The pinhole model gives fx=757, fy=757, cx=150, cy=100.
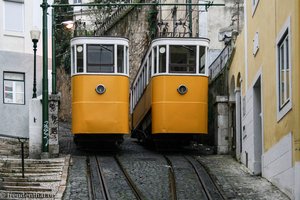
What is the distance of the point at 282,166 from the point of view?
15391 mm

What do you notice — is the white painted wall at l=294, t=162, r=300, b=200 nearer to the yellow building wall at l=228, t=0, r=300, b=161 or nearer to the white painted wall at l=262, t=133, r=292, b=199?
the white painted wall at l=262, t=133, r=292, b=199

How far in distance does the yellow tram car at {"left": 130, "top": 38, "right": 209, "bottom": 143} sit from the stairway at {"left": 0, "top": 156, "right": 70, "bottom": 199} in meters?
3.72

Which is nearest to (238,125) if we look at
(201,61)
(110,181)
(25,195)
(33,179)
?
(201,61)

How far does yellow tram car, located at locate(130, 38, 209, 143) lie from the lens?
2408 cm

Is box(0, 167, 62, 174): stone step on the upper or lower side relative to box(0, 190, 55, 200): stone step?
upper

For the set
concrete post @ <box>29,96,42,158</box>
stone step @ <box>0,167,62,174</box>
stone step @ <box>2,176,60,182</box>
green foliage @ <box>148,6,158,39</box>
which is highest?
green foliage @ <box>148,6,158,39</box>

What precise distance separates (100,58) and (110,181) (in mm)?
6263

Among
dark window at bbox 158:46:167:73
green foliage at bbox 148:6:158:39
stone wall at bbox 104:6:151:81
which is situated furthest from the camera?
stone wall at bbox 104:6:151:81

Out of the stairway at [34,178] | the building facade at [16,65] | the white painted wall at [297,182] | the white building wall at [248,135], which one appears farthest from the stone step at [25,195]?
the building facade at [16,65]

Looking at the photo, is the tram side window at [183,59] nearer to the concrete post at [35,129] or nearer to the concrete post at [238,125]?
the concrete post at [238,125]

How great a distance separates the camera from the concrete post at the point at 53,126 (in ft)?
73.9

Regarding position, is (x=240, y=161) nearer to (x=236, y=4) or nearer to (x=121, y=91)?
(x=121, y=91)

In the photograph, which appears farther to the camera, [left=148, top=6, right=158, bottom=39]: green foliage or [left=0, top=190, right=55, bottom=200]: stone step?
[left=148, top=6, right=158, bottom=39]: green foliage

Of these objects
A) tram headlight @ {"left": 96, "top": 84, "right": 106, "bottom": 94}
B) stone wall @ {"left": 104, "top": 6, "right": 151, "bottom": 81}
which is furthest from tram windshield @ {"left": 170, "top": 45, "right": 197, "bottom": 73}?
stone wall @ {"left": 104, "top": 6, "right": 151, "bottom": 81}
